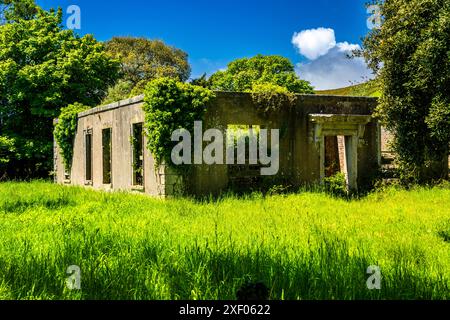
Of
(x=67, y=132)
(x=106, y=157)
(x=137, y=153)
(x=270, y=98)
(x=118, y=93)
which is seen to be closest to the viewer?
(x=270, y=98)

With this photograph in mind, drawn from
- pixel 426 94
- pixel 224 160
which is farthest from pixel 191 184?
pixel 426 94

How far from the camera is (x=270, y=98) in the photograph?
45.8 ft

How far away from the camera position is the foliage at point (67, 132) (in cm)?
2040

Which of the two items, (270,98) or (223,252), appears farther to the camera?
(270,98)

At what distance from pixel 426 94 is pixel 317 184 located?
249 inches

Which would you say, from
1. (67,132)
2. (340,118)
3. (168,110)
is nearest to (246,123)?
(168,110)

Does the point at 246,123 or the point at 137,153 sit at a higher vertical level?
the point at 246,123

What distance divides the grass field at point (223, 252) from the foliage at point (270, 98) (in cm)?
407

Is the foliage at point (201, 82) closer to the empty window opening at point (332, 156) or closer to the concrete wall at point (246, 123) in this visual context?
the concrete wall at point (246, 123)

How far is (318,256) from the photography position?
17.9ft

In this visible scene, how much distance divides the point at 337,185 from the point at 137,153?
648 centimetres

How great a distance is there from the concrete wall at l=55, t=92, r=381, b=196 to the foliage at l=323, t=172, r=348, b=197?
0.36m

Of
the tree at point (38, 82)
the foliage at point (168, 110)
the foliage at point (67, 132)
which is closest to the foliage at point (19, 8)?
the tree at point (38, 82)

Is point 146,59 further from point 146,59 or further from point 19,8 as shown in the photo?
point 19,8
